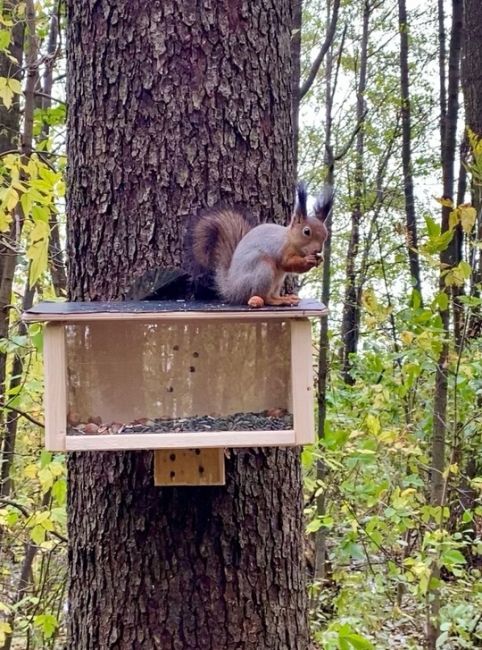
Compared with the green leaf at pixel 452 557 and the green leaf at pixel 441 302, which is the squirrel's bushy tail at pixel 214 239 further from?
the green leaf at pixel 452 557

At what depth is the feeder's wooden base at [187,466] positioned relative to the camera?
1.18m

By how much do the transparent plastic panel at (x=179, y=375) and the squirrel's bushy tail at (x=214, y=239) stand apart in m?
0.18

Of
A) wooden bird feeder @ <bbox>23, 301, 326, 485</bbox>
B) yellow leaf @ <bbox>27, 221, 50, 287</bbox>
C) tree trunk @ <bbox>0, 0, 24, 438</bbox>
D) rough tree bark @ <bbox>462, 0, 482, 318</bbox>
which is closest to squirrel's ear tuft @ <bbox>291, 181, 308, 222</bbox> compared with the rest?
wooden bird feeder @ <bbox>23, 301, 326, 485</bbox>

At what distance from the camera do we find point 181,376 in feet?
3.79

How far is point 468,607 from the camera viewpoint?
8.64 ft

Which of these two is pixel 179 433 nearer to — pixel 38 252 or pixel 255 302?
pixel 255 302

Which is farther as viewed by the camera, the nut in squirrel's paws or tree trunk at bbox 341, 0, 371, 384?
tree trunk at bbox 341, 0, 371, 384

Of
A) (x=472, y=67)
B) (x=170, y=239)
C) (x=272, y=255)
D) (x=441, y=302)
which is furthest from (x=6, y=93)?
(x=472, y=67)

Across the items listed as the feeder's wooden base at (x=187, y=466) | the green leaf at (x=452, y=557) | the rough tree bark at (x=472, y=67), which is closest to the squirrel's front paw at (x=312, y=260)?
the feeder's wooden base at (x=187, y=466)

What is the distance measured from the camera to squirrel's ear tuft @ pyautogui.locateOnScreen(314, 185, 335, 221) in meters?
1.20

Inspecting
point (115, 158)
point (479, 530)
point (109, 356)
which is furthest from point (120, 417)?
→ point (479, 530)

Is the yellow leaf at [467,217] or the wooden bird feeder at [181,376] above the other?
the yellow leaf at [467,217]

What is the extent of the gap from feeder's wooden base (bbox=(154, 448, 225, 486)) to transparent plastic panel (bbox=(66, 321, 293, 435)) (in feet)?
0.25

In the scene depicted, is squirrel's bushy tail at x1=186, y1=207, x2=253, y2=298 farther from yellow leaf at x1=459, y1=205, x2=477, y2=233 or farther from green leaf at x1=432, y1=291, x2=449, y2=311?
green leaf at x1=432, y1=291, x2=449, y2=311
